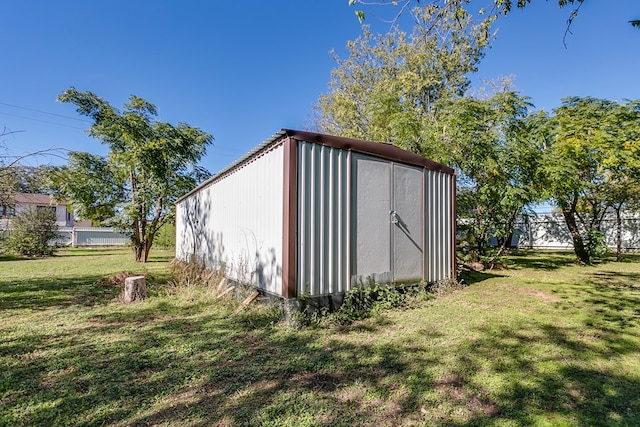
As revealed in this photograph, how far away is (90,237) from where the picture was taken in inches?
814

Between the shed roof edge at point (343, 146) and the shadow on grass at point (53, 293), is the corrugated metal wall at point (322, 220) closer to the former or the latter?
the shed roof edge at point (343, 146)

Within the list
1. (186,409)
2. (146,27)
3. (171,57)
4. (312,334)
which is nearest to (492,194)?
(312,334)

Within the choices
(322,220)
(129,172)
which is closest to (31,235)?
(129,172)

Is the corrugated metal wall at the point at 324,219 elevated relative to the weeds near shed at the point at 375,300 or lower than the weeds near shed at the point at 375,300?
elevated

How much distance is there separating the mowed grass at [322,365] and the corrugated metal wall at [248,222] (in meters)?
0.63

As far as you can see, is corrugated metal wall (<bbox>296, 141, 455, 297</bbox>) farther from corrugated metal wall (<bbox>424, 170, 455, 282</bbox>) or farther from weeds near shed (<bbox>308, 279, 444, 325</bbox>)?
corrugated metal wall (<bbox>424, 170, 455, 282</bbox>)

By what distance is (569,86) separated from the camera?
1009cm

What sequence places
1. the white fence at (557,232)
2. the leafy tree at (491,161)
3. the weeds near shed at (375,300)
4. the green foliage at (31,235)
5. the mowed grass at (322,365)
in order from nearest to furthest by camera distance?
the mowed grass at (322,365) → the weeds near shed at (375,300) → the leafy tree at (491,161) → the white fence at (557,232) → the green foliage at (31,235)

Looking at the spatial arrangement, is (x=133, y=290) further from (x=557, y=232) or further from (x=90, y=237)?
(x=90, y=237)

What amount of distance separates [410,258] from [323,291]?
1885 mm

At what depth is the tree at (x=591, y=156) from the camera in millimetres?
8375

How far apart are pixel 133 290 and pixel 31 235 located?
45.9ft

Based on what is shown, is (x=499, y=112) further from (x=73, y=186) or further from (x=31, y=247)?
(x=31, y=247)

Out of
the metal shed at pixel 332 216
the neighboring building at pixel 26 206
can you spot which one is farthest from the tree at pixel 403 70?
the neighboring building at pixel 26 206
